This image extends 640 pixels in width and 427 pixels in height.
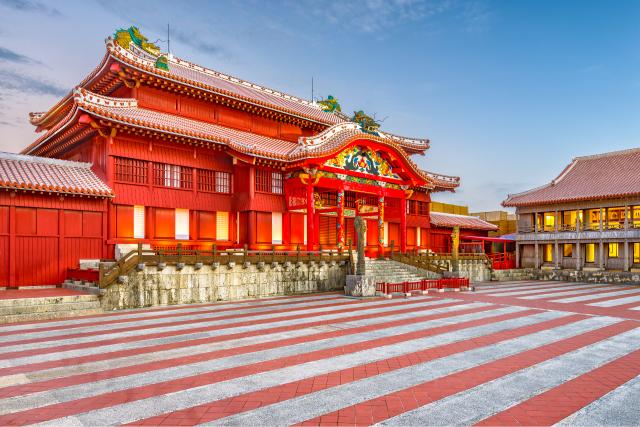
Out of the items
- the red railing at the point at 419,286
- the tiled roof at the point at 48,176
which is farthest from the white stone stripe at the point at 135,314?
the tiled roof at the point at 48,176

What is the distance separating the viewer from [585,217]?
36375 millimetres

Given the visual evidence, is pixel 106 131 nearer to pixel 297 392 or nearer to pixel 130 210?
pixel 130 210

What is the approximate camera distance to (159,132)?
19.7 meters

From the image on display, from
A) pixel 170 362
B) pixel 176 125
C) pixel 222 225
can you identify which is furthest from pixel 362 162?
pixel 170 362

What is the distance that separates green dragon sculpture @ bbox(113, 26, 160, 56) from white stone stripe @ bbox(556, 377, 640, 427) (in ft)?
83.9

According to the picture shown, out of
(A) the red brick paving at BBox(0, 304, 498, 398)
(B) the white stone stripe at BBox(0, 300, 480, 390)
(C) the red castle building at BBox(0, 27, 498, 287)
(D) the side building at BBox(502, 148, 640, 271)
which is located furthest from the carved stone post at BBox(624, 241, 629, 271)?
(B) the white stone stripe at BBox(0, 300, 480, 390)

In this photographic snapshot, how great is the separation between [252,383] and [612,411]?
17.2ft

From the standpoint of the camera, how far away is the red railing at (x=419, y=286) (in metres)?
19.3

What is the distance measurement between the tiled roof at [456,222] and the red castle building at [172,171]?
31.6 feet

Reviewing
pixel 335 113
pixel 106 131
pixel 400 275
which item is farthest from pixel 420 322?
pixel 335 113

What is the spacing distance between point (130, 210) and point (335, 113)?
18.8 metres

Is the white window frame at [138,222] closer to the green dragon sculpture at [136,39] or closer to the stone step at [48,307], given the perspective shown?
the stone step at [48,307]

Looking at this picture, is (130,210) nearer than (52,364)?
No

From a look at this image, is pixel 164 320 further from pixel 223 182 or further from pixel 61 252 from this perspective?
pixel 223 182
